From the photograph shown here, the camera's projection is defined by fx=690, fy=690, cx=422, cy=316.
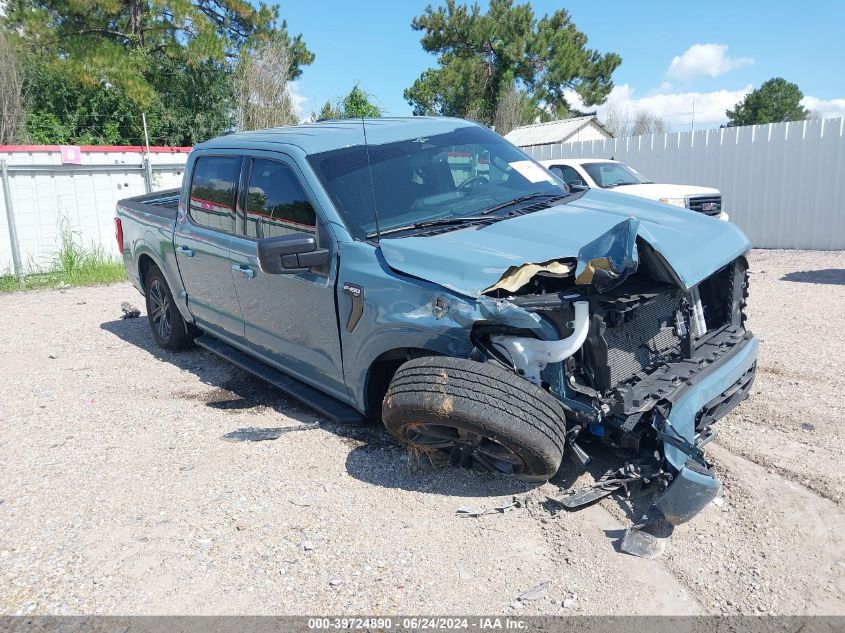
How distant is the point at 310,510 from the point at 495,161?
2554 millimetres

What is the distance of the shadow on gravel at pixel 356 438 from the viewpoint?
12.3 ft

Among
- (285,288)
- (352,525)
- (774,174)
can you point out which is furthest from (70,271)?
(774,174)

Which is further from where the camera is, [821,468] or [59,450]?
[59,450]

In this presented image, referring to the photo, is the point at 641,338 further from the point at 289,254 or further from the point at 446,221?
the point at 289,254

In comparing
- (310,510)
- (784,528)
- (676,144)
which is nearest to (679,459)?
(784,528)

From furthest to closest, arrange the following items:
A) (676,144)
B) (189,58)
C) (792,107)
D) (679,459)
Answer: (792,107)
(189,58)
(676,144)
(679,459)

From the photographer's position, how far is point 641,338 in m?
3.49

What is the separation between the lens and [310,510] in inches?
140

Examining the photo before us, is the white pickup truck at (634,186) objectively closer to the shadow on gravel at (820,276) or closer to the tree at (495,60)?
the shadow on gravel at (820,276)

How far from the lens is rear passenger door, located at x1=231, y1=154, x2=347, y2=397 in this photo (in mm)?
4078

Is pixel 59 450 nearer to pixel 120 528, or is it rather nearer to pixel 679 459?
pixel 120 528

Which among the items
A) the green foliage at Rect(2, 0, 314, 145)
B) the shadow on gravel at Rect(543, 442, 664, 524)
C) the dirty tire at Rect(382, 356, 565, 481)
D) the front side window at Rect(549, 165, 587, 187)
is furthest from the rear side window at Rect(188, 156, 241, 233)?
the green foliage at Rect(2, 0, 314, 145)

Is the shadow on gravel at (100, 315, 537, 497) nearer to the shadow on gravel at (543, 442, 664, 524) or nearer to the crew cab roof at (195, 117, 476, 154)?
the shadow on gravel at (543, 442, 664, 524)

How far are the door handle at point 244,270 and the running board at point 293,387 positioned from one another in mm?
760
